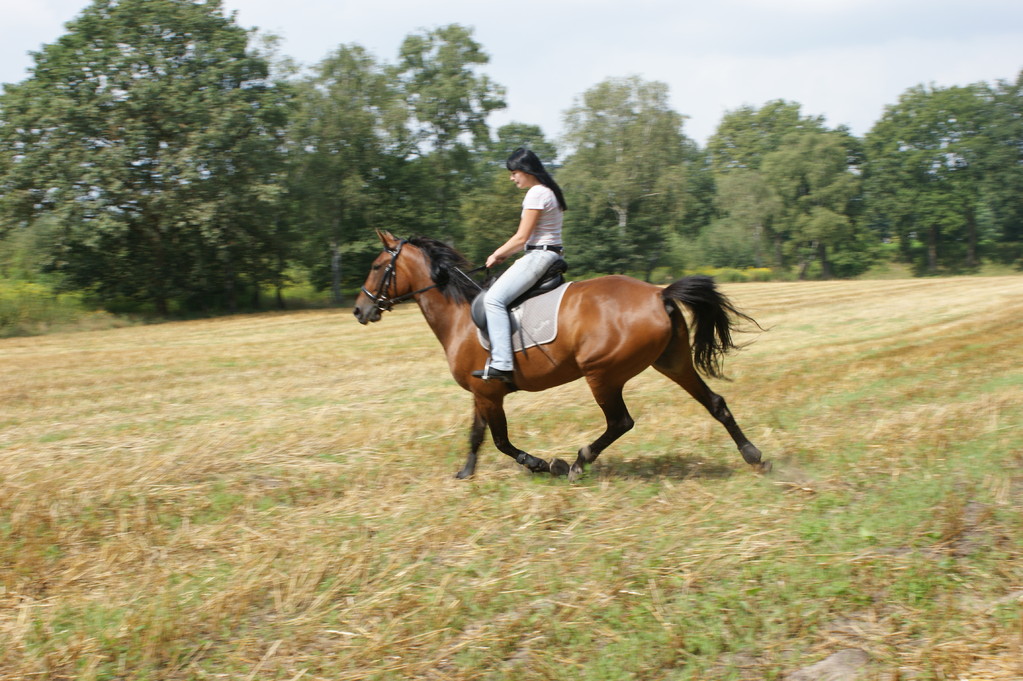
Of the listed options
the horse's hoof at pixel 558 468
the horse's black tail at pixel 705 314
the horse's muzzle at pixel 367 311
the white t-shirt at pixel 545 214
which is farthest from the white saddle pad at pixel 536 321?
the horse's muzzle at pixel 367 311

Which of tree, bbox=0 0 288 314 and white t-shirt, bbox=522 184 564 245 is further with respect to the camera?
tree, bbox=0 0 288 314

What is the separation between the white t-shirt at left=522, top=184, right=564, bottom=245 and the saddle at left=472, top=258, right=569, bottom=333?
8.9 inches

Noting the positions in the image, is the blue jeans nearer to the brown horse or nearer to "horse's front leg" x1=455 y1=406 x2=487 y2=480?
the brown horse

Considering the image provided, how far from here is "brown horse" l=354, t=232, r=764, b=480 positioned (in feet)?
21.2

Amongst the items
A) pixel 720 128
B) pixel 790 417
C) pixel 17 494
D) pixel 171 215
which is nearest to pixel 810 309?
pixel 790 417

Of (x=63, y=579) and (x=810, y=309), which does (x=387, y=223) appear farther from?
(x=63, y=579)

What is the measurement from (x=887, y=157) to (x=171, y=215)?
64711 mm

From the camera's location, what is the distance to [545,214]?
676 centimetres

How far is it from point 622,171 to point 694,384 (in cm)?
4976

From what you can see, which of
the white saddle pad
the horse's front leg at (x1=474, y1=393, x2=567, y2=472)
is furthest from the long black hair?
the horse's front leg at (x1=474, y1=393, x2=567, y2=472)

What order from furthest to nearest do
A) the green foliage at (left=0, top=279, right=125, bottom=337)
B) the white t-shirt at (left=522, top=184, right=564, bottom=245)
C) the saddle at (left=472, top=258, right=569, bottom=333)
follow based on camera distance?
the green foliage at (left=0, top=279, right=125, bottom=337) → the saddle at (left=472, top=258, right=569, bottom=333) → the white t-shirt at (left=522, top=184, right=564, bottom=245)

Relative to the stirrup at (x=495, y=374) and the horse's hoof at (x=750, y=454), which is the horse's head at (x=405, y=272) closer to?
the stirrup at (x=495, y=374)

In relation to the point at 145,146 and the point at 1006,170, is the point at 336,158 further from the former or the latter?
the point at 1006,170

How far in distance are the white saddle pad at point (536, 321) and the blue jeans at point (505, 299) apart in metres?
0.09
